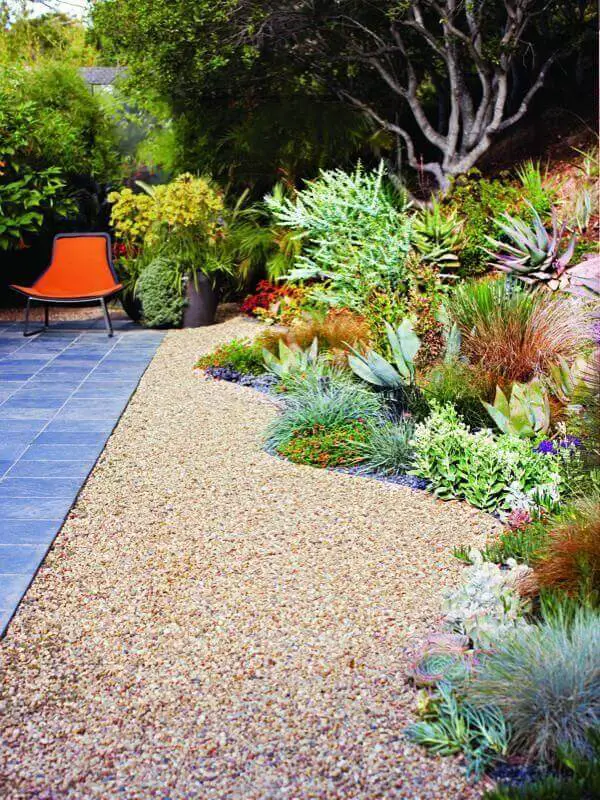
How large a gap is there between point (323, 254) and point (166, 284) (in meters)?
2.52

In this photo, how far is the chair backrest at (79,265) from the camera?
898 centimetres

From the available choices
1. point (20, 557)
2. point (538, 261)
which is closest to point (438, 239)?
point (538, 261)

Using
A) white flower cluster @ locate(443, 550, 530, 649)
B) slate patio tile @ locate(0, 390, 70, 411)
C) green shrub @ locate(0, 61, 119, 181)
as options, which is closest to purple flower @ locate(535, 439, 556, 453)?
white flower cluster @ locate(443, 550, 530, 649)

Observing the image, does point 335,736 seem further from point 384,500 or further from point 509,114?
point 509,114

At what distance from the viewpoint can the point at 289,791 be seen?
2.07 metres

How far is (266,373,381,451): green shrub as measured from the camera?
16.3 ft

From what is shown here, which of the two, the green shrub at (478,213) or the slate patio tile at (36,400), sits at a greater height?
the green shrub at (478,213)

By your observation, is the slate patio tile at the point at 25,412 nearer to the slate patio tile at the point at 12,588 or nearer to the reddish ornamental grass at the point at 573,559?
the slate patio tile at the point at 12,588

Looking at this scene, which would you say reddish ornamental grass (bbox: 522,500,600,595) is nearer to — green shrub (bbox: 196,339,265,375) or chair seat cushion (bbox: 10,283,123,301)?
green shrub (bbox: 196,339,265,375)

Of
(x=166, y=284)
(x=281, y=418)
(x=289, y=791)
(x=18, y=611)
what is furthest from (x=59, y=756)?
(x=166, y=284)

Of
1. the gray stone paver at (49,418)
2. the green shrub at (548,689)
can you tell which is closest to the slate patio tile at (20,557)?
the gray stone paver at (49,418)

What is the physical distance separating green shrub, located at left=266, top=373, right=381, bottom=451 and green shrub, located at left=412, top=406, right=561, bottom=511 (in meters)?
0.81

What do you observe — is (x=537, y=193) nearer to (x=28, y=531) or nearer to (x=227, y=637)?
(x=28, y=531)

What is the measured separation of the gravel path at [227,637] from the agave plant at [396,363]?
70 cm
